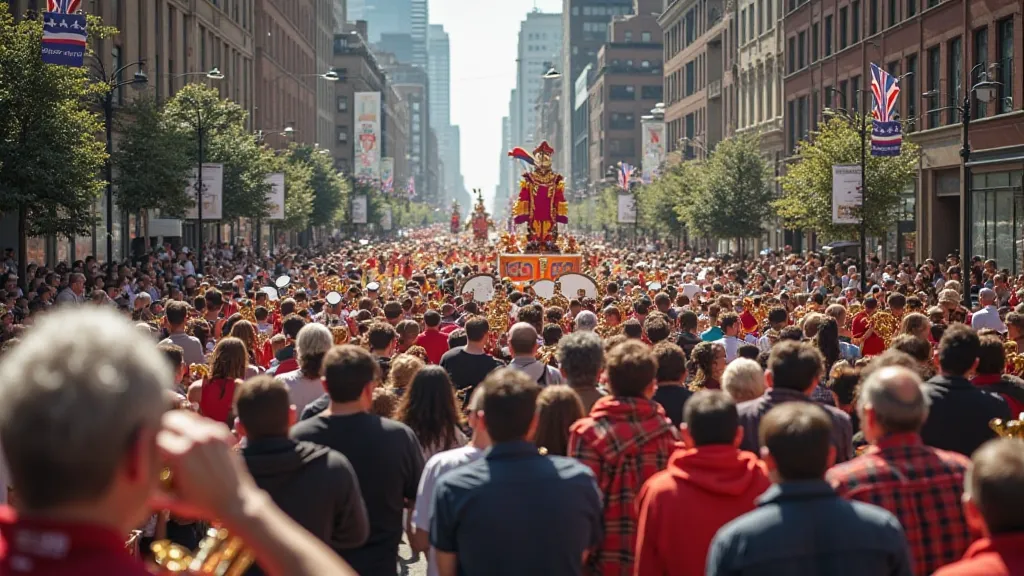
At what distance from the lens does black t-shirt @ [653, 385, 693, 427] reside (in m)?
7.66

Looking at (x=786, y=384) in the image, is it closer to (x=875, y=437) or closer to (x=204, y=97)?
(x=875, y=437)

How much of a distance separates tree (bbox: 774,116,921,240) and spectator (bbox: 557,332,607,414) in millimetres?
31395

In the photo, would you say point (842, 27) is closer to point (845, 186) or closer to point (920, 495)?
point (845, 186)

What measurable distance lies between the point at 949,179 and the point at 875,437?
4031cm

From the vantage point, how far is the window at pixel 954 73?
132 feet

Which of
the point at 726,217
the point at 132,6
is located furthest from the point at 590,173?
the point at 132,6

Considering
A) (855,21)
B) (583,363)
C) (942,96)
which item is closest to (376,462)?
(583,363)

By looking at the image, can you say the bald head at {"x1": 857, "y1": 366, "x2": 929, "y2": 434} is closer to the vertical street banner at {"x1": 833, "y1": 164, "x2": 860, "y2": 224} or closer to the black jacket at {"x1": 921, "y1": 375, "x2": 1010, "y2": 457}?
the black jacket at {"x1": 921, "y1": 375, "x2": 1010, "y2": 457}

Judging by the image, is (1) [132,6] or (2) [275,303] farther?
(1) [132,6]

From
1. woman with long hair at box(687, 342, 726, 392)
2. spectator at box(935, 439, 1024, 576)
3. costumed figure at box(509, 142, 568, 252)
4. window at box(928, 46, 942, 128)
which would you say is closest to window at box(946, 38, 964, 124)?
window at box(928, 46, 942, 128)

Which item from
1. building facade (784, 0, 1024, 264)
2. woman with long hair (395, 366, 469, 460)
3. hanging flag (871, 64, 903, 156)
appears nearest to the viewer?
woman with long hair (395, 366, 469, 460)

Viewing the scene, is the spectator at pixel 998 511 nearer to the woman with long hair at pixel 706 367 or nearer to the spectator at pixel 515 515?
the spectator at pixel 515 515

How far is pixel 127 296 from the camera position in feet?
83.1

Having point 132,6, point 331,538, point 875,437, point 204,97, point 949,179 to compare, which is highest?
point 132,6
